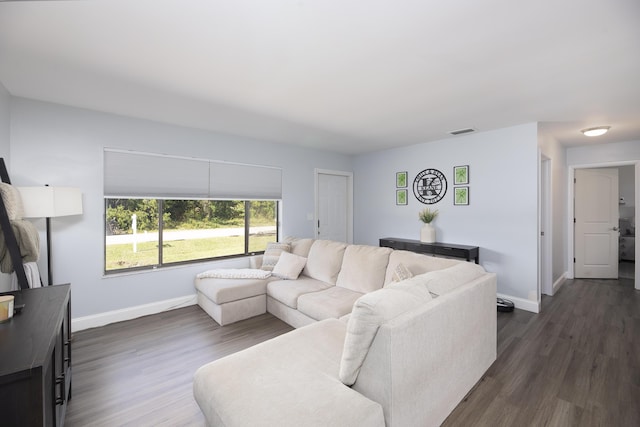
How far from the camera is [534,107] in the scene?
2.91m

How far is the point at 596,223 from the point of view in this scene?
16.4 feet

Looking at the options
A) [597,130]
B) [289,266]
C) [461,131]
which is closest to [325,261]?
[289,266]

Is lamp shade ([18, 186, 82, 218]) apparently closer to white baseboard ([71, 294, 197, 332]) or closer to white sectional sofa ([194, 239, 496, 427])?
white baseboard ([71, 294, 197, 332])

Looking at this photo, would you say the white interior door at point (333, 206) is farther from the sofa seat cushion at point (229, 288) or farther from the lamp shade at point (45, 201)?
the lamp shade at point (45, 201)

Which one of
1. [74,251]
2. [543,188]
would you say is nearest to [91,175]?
[74,251]

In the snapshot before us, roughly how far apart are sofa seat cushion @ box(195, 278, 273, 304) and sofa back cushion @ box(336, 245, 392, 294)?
3.22ft

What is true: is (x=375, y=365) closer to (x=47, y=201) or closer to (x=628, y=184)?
(x=47, y=201)

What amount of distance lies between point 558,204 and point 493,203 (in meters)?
1.71

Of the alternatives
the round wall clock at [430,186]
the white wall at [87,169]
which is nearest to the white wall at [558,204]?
the round wall clock at [430,186]

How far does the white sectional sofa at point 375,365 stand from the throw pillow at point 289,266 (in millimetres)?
1417

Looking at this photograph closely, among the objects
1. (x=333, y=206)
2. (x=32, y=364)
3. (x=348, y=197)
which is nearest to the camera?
(x=32, y=364)

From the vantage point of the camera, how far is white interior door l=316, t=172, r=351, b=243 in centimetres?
527

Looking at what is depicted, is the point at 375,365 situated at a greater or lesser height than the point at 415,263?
lesser

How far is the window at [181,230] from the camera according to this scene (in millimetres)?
3314
